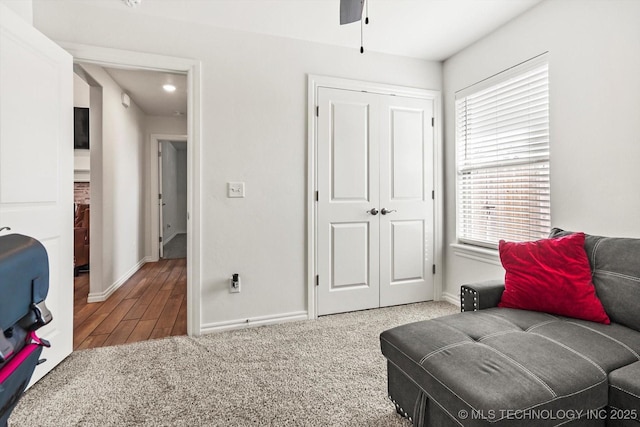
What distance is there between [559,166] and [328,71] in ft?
6.35

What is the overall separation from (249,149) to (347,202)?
0.97m

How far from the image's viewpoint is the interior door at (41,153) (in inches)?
65.8

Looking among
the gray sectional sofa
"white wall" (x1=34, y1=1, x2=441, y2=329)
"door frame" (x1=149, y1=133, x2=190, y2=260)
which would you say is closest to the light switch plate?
"white wall" (x1=34, y1=1, x2=441, y2=329)

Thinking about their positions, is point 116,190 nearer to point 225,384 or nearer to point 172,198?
point 225,384

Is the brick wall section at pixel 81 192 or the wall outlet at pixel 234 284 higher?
the brick wall section at pixel 81 192

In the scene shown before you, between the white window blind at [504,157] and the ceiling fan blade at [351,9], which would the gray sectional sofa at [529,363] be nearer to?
the white window blind at [504,157]

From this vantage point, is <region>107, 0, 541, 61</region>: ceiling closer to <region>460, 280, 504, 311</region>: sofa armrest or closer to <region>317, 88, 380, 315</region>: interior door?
<region>317, 88, 380, 315</region>: interior door

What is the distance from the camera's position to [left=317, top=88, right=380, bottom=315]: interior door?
2818mm

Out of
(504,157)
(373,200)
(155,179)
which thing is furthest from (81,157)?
(504,157)

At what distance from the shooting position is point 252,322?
2.62m

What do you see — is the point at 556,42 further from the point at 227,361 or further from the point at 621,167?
the point at 227,361

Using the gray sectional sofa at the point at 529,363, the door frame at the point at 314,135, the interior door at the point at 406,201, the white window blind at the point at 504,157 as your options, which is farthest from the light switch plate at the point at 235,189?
the white window blind at the point at 504,157

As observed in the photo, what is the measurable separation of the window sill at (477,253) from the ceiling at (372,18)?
1.84m

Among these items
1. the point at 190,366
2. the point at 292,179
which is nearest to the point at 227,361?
the point at 190,366
